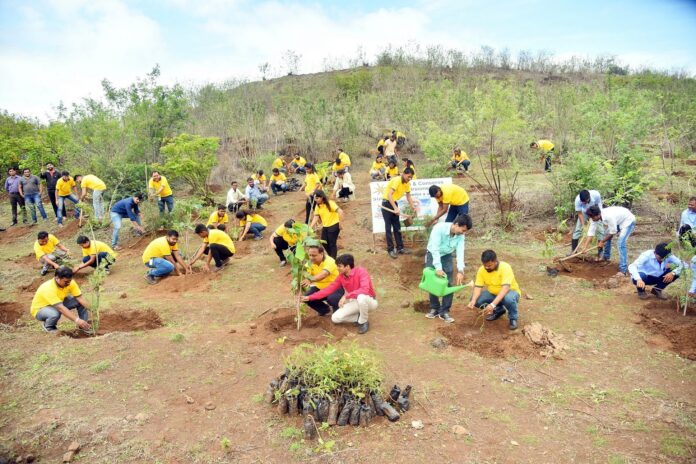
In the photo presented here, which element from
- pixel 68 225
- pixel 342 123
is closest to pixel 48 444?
pixel 68 225

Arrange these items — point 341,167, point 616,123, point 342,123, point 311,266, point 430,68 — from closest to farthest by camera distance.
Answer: point 311,266, point 616,123, point 341,167, point 342,123, point 430,68

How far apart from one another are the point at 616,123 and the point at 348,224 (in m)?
6.00

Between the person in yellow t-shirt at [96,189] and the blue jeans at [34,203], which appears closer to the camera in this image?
the person in yellow t-shirt at [96,189]

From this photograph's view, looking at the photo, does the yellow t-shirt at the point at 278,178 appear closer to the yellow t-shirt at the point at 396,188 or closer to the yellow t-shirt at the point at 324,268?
the yellow t-shirt at the point at 396,188

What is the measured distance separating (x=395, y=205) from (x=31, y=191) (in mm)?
9607

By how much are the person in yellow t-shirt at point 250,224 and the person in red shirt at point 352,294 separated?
4.51 meters

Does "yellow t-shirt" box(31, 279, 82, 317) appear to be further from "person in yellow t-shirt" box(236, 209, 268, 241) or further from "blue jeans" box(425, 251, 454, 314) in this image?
"blue jeans" box(425, 251, 454, 314)

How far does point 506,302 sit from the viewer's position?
5.27m

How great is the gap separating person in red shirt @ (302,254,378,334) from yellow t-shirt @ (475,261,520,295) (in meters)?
1.27

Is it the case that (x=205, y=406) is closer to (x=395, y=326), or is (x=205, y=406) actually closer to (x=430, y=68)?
(x=395, y=326)

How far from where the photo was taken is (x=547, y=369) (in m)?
4.53

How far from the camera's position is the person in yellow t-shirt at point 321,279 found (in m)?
5.47

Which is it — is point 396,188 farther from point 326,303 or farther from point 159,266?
point 159,266

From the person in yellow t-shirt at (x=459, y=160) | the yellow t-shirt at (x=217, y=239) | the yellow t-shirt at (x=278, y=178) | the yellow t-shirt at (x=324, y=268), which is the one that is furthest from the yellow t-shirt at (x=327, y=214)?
the yellow t-shirt at (x=278, y=178)
